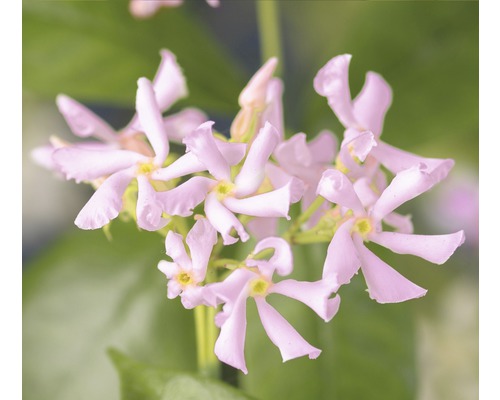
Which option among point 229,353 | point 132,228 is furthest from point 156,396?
point 132,228

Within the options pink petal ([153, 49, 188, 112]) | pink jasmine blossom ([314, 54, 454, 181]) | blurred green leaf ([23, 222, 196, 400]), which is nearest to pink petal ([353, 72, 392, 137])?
pink jasmine blossom ([314, 54, 454, 181])

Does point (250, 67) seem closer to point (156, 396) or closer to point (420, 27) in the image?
point (420, 27)

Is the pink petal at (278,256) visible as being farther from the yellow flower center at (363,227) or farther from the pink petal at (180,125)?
the pink petal at (180,125)

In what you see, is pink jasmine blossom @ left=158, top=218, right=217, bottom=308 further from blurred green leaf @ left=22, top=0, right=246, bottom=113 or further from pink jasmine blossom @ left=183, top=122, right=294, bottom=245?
blurred green leaf @ left=22, top=0, right=246, bottom=113

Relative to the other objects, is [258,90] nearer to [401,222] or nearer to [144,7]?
[401,222]

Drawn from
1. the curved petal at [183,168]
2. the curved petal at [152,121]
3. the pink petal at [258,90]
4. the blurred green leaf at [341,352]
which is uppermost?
the pink petal at [258,90]

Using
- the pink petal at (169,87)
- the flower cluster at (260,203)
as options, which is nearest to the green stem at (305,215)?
the flower cluster at (260,203)
